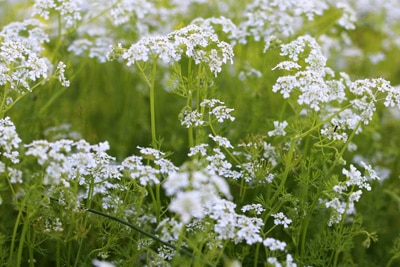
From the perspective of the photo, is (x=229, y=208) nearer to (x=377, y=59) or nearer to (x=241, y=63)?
(x=241, y=63)

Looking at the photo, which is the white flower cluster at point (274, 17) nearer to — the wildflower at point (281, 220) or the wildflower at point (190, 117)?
the wildflower at point (190, 117)

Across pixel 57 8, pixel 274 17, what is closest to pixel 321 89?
pixel 274 17

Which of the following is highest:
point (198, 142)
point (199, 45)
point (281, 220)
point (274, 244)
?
point (199, 45)

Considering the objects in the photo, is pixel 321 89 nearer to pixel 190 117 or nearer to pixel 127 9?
pixel 190 117

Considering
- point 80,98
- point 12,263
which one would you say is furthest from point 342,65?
point 12,263

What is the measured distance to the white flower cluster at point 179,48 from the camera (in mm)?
3371

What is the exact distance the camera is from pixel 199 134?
370cm

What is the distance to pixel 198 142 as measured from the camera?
370 cm

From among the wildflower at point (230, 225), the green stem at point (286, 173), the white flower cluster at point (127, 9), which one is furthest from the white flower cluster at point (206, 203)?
the white flower cluster at point (127, 9)

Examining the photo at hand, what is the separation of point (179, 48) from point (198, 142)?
67cm

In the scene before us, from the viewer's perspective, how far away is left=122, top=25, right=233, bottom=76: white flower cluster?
337 centimetres

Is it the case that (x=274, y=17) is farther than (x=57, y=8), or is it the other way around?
(x=274, y=17)

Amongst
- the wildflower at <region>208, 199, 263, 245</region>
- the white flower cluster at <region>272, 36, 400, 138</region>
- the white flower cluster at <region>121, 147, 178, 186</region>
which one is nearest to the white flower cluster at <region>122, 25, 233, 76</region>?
the white flower cluster at <region>272, 36, 400, 138</region>

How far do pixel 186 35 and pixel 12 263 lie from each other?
6.13 ft
